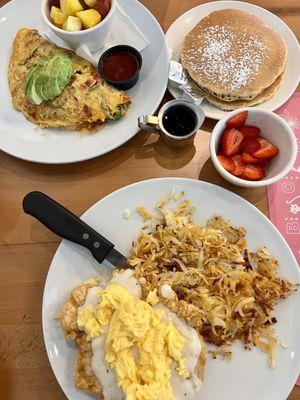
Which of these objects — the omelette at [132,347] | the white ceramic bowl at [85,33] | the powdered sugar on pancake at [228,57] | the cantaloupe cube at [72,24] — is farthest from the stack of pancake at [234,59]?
the omelette at [132,347]

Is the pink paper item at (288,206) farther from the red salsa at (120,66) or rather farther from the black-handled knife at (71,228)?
the red salsa at (120,66)

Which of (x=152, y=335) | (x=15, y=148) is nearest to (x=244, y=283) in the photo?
(x=152, y=335)

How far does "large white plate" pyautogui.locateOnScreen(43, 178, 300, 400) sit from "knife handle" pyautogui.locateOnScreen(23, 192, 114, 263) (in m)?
0.06

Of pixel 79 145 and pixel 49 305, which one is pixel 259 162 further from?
pixel 49 305

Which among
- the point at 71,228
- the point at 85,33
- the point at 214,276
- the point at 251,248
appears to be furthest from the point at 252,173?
the point at 85,33

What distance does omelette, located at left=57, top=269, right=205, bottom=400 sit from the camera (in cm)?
131

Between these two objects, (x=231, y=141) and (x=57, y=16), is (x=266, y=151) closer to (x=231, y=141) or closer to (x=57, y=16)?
(x=231, y=141)

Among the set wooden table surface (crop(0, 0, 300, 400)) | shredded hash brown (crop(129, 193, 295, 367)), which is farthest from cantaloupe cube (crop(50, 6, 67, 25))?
shredded hash brown (crop(129, 193, 295, 367))

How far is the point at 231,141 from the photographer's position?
1658 millimetres

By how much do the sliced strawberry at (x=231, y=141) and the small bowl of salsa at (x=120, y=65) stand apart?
49 centimetres

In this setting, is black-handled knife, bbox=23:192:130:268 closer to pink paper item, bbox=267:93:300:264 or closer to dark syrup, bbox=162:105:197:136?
dark syrup, bbox=162:105:197:136

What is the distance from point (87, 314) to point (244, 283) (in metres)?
0.58

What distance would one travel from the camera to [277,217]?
Answer: 1.73 metres

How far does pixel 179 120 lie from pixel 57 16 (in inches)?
26.9
